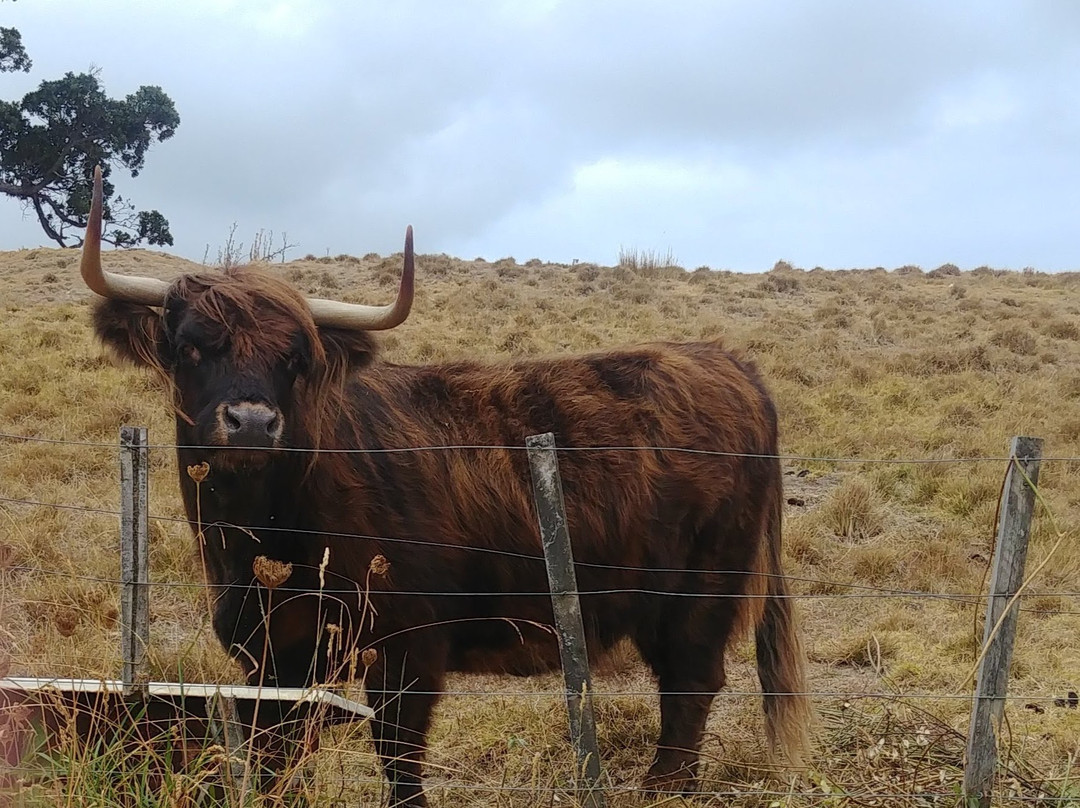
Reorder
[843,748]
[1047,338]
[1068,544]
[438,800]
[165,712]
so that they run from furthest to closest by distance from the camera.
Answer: [1047,338] → [1068,544] → [843,748] → [438,800] → [165,712]

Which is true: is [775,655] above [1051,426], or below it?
below

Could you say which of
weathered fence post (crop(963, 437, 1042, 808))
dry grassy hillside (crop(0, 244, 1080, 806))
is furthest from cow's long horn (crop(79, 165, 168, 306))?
weathered fence post (crop(963, 437, 1042, 808))

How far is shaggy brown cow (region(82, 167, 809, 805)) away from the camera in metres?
3.55

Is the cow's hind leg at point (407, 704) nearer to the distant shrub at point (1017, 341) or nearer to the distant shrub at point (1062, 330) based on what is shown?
the distant shrub at point (1017, 341)

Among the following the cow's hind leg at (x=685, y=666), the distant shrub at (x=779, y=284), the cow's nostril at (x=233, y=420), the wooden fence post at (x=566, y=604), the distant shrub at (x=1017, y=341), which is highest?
the distant shrub at (x=779, y=284)

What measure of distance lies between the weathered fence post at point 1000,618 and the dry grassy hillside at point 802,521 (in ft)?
0.79

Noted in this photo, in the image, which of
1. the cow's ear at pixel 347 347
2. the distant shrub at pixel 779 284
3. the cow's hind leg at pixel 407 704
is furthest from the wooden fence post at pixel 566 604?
the distant shrub at pixel 779 284

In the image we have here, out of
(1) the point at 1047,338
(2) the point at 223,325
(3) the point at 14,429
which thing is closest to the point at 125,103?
(3) the point at 14,429

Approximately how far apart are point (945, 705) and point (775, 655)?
0.98 m

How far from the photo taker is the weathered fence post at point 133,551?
10.00ft

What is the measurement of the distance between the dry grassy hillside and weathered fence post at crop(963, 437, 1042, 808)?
0.24 m

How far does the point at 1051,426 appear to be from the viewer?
11164 mm

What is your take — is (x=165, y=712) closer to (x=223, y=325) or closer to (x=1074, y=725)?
(x=223, y=325)

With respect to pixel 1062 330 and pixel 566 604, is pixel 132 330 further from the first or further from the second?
pixel 1062 330
